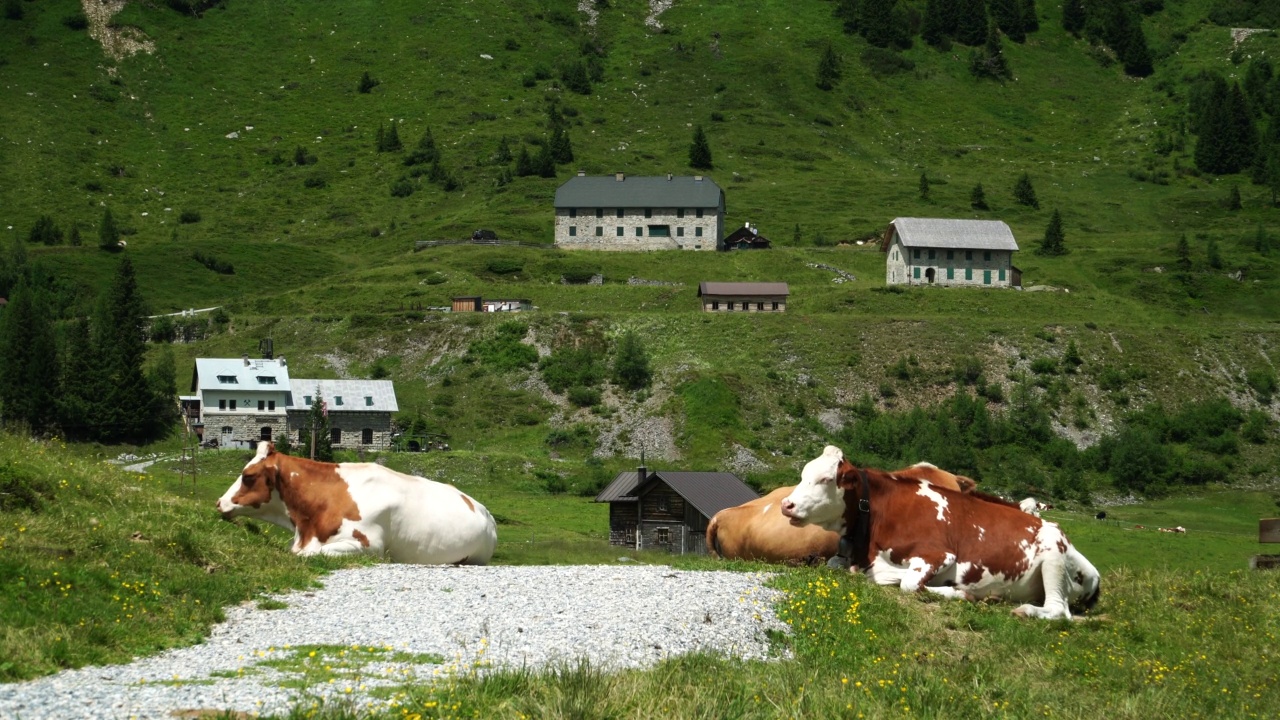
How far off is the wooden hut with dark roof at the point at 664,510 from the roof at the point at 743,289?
215 feet

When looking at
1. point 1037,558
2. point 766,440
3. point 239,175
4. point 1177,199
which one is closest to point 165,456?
point 766,440

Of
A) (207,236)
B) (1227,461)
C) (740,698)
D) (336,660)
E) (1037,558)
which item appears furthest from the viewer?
(207,236)

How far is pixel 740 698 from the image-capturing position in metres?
11.3

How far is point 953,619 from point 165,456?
83.7 m

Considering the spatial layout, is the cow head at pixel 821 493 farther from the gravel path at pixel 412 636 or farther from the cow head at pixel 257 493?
the cow head at pixel 257 493

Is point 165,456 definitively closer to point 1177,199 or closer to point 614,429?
point 614,429

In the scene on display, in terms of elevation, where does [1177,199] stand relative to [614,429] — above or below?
above

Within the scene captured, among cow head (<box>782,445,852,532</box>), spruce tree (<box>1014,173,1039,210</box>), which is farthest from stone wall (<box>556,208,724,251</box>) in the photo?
cow head (<box>782,445,852,532</box>)

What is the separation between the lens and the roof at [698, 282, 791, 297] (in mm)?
129125

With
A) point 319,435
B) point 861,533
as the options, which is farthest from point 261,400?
point 861,533

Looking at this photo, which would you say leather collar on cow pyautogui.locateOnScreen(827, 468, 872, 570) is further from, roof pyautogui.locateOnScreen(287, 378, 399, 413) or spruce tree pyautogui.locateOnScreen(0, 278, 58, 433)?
spruce tree pyautogui.locateOnScreen(0, 278, 58, 433)

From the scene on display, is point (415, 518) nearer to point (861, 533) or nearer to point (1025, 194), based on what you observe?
point (861, 533)

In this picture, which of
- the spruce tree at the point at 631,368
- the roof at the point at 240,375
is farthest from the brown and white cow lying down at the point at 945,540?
the roof at the point at 240,375

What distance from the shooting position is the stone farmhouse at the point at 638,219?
15850cm
